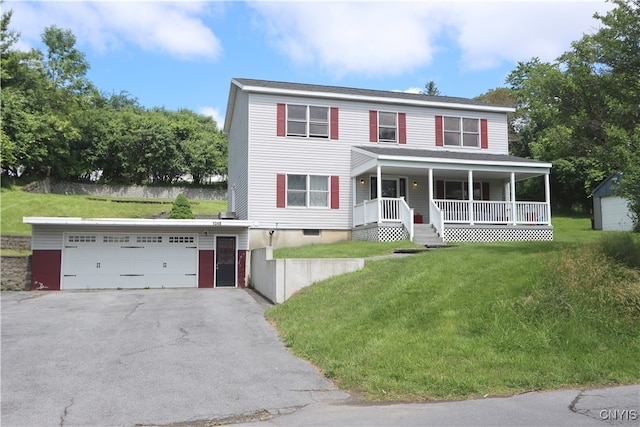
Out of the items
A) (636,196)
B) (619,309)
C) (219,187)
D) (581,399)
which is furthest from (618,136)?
(219,187)

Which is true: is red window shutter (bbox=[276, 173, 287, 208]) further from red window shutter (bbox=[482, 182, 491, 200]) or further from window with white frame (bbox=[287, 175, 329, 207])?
red window shutter (bbox=[482, 182, 491, 200])

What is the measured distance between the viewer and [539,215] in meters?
20.3

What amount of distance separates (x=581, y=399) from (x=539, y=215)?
51.9ft

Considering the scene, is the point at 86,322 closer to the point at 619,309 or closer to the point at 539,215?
the point at 619,309

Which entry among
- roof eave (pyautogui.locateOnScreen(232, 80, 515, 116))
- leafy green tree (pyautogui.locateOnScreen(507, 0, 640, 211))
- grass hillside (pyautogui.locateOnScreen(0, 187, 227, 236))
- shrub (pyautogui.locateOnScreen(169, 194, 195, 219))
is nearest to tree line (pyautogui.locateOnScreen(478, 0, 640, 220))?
leafy green tree (pyautogui.locateOnScreen(507, 0, 640, 211))

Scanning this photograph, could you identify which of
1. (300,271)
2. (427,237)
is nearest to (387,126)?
(427,237)

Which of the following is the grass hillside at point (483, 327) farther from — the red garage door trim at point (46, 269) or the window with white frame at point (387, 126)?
the window with white frame at point (387, 126)

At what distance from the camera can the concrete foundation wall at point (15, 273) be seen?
17.5m

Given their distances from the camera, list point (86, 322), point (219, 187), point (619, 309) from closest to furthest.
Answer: point (619, 309), point (86, 322), point (219, 187)

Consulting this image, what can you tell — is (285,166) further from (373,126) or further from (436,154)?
(436,154)

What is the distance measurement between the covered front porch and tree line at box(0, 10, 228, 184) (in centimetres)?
2655

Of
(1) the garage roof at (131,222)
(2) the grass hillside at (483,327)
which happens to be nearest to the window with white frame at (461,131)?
(1) the garage roof at (131,222)

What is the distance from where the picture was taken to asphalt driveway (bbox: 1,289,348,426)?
583 centimetres

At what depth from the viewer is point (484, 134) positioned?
22828mm
